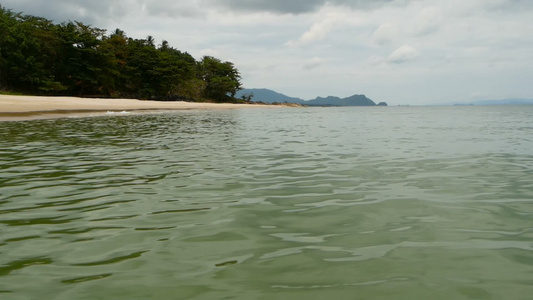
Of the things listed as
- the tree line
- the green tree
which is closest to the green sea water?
the tree line

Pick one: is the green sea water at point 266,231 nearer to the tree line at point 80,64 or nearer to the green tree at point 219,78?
the tree line at point 80,64

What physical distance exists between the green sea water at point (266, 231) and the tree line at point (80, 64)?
57.5m

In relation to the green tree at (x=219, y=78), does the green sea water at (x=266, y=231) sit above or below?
below

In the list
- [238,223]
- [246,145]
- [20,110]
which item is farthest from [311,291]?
[20,110]

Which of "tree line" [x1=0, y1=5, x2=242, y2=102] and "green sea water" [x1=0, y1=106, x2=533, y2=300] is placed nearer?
"green sea water" [x1=0, y1=106, x2=533, y2=300]

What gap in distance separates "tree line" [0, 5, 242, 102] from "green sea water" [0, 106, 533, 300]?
2262 inches

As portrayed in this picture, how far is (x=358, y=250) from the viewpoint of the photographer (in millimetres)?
3986

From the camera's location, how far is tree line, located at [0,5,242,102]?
184 ft

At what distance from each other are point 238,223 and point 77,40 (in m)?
66.5

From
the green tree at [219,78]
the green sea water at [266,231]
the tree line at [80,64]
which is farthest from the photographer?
the green tree at [219,78]

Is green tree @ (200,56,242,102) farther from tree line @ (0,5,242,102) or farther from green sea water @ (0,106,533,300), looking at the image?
green sea water @ (0,106,533,300)

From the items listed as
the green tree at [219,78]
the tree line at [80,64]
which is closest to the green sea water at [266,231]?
the tree line at [80,64]

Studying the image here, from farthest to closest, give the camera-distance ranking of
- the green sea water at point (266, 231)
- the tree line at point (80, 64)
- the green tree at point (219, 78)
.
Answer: the green tree at point (219, 78)
the tree line at point (80, 64)
the green sea water at point (266, 231)

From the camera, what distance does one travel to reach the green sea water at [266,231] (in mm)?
3205
